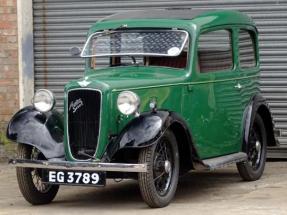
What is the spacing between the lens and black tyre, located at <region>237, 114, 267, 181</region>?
10305mm

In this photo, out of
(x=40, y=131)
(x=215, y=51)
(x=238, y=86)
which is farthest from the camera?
(x=238, y=86)

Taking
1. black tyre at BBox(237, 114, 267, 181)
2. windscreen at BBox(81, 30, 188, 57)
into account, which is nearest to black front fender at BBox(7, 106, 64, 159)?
windscreen at BBox(81, 30, 188, 57)

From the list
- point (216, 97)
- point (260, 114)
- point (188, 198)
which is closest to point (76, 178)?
point (188, 198)

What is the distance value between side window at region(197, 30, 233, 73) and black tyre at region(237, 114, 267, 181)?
0.90 m

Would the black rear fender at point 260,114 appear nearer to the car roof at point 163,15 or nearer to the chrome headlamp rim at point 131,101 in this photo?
the car roof at point 163,15

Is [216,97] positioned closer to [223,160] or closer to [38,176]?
[223,160]

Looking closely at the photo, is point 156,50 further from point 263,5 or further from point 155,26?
point 263,5

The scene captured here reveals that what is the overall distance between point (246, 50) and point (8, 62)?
423 cm

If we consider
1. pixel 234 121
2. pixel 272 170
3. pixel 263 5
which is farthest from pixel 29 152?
pixel 263 5

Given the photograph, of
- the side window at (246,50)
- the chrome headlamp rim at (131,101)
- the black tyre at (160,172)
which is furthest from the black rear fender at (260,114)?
the chrome headlamp rim at (131,101)

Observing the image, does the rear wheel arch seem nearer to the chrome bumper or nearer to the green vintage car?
the green vintage car

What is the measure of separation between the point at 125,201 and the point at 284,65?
3.89 metres

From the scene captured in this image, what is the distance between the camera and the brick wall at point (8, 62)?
13.1m

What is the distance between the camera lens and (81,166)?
27.4ft
